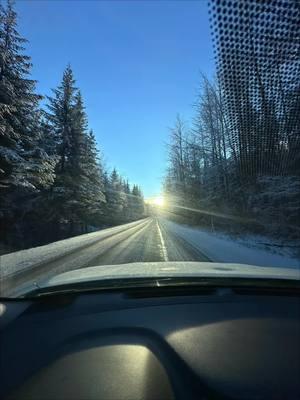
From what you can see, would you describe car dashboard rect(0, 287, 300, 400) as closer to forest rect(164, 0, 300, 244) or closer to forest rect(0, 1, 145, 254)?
forest rect(164, 0, 300, 244)

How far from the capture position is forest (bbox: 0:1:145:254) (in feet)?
67.8

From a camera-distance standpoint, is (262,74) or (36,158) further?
(36,158)

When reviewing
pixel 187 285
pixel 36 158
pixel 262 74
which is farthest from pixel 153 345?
pixel 36 158

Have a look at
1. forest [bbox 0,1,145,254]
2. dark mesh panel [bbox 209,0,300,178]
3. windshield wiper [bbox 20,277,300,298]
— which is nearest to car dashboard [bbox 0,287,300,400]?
windshield wiper [bbox 20,277,300,298]

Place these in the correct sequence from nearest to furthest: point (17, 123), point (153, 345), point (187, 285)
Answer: point (153, 345) < point (187, 285) < point (17, 123)

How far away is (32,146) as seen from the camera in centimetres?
2267

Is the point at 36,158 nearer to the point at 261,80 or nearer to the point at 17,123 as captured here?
the point at 17,123

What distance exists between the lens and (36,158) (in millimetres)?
22109

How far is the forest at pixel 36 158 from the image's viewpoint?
20.7 meters

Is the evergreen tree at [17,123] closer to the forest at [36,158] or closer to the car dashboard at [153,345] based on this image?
the forest at [36,158]

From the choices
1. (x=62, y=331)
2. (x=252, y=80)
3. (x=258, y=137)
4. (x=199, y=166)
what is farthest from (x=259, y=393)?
(x=199, y=166)

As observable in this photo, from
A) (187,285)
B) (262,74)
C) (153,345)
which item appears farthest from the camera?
(262,74)

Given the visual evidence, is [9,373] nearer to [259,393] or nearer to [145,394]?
[145,394]

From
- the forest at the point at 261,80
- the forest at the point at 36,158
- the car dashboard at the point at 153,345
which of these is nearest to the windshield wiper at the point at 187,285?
the car dashboard at the point at 153,345
